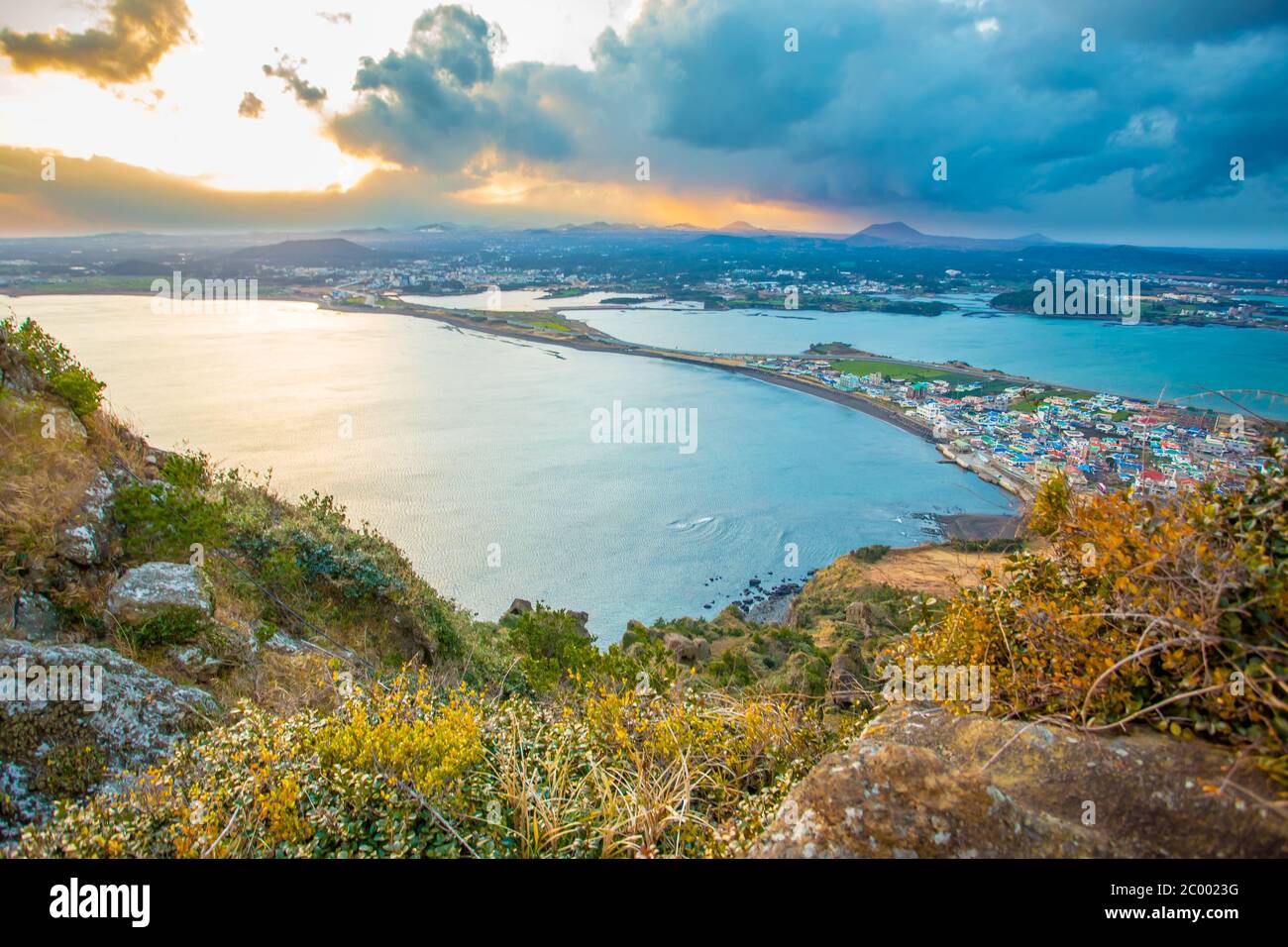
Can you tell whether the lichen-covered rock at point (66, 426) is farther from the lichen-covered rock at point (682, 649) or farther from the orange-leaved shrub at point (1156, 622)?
the lichen-covered rock at point (682, 649)

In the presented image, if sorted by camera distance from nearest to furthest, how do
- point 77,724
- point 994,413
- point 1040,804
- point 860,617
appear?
point 1040,804 < point 77,724 < point 860,617 < point 994,413

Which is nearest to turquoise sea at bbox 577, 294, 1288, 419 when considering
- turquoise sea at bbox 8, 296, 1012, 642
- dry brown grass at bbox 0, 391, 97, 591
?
turquoise sea at bbox 8, 296, 1012, 642

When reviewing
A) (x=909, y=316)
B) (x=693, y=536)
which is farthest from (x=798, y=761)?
(x=909, y=316)

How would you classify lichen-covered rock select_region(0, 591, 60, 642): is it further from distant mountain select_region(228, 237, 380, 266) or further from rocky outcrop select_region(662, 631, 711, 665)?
distant mountain select_region(228, 237, 380, 266)

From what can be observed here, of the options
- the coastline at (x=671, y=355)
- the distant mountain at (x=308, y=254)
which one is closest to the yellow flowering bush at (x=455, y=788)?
the coastline at (x=671, y=355)

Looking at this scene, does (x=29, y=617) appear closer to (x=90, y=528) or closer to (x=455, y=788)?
(x=90, y=528)

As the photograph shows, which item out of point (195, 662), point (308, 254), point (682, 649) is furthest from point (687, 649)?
point (308, 254)
